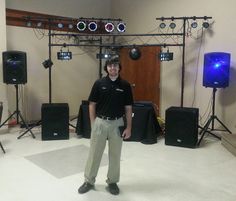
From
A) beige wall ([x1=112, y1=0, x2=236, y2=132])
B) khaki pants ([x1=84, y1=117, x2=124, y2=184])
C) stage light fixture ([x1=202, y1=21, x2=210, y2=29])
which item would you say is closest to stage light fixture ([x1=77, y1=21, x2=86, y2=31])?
beige wall ([x1=112, y1=0, x2=236, y2=132])

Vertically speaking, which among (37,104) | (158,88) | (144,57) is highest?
(144,57)

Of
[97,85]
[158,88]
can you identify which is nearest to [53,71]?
[158,88]

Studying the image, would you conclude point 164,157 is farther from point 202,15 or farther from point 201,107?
point 202,15

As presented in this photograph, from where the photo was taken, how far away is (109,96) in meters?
2.87

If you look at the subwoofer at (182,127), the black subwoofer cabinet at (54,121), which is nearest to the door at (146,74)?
the subwoofer at (182,127)

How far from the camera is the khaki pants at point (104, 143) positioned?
2885 mm

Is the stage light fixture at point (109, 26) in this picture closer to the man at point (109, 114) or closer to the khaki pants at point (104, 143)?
the man at point (109, 114)

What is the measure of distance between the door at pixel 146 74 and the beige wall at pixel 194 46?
158mm

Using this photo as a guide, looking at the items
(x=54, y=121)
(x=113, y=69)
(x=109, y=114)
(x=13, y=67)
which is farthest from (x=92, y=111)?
(x=13, y=67)

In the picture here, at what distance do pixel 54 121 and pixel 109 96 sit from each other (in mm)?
2551

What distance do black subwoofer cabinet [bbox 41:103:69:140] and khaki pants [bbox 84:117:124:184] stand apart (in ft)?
7.45

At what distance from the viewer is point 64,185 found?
3215 millimetres

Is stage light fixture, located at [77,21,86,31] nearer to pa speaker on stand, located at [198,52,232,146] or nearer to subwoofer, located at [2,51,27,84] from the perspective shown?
subwoofer, located at [2,51,27,84]

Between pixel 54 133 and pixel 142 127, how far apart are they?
1621 mm
